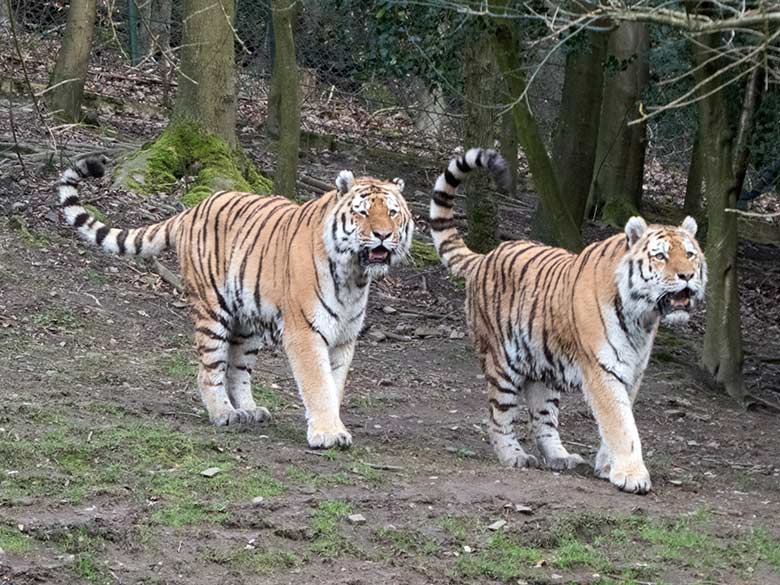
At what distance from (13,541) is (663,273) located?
3.36 meters

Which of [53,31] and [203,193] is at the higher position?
[53,31]

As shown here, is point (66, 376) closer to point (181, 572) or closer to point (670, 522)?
point (181, 572)

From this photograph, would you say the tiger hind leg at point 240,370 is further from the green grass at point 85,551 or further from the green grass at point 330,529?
the green grass at point 85,551

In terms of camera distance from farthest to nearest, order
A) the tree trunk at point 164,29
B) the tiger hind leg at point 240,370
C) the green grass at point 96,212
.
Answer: the tree trunk at point 164,29 < the green grass at point 96,212 < the tiger hind leg at point 240,370

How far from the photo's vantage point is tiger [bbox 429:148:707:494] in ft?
21.3

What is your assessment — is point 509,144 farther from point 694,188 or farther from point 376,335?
point 376,335

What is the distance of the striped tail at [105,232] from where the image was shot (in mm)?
7582

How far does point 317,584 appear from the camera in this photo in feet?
16.5

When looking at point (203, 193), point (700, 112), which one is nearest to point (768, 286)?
point (700, 112)

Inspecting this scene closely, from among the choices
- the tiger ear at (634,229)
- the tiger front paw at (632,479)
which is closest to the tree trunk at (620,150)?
the tiger ear at (634,229)

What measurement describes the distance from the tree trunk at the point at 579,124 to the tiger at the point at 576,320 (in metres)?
5.47

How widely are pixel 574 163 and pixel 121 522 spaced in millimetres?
8751

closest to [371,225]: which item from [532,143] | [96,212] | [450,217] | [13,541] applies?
[450,217]

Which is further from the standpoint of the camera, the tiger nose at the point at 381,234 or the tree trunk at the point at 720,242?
the tree trunk at the point at 720,242
